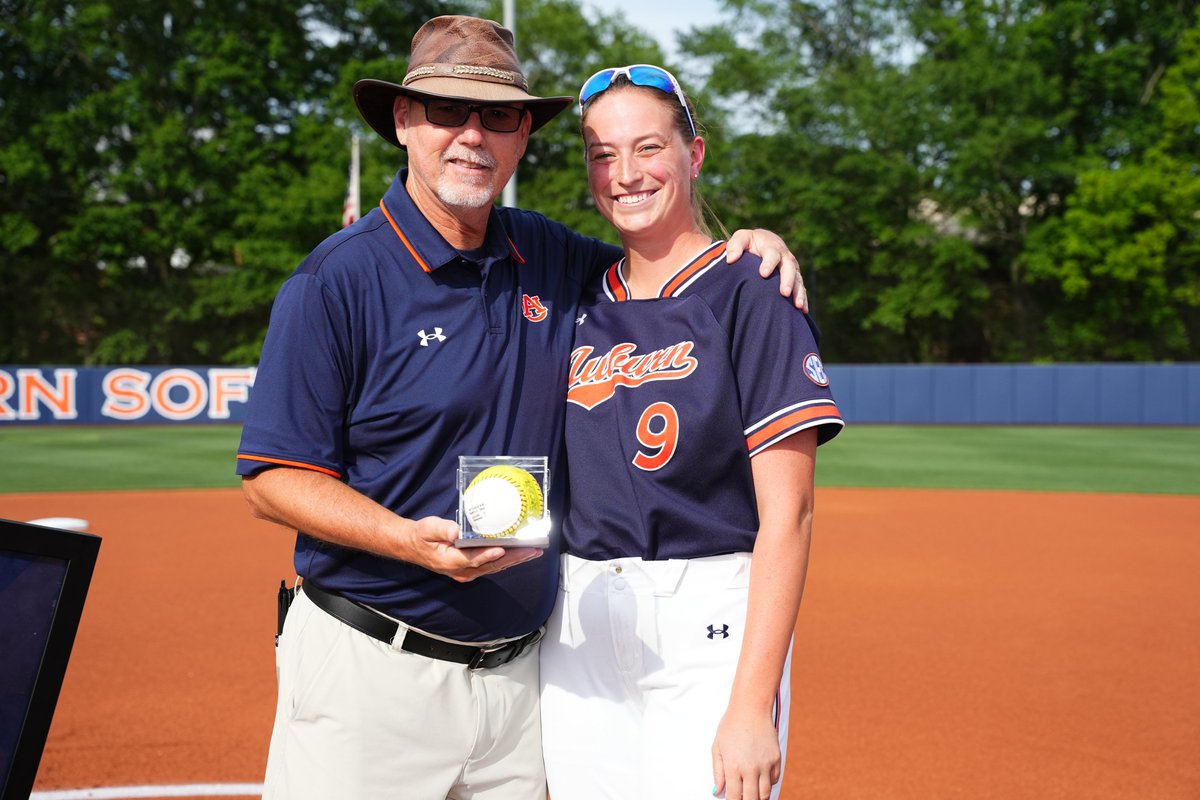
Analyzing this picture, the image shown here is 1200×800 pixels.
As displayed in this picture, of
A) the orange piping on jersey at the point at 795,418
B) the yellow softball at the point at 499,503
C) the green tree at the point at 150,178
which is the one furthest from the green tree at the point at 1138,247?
the yellow softball at the point at 499,503

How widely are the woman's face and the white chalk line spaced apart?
3.19 m

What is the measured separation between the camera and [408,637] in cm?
245

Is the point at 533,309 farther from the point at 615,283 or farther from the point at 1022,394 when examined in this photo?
the point at 1022,394

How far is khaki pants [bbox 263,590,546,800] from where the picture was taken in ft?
7.89

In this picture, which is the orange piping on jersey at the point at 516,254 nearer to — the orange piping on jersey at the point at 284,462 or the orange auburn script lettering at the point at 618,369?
the orange auburn script lettering at the point at 618,369

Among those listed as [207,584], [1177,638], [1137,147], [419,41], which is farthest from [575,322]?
[1137,147]

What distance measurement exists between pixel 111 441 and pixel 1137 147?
3185 centimetres

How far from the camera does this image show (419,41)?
2.69 meters

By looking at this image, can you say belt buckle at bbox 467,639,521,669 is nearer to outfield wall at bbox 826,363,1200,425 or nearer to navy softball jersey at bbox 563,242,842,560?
navy softball jersey at bbox 563,242,842,560

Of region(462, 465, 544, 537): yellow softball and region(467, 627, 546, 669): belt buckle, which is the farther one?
region(467, 627, 546, 669): belt buckle

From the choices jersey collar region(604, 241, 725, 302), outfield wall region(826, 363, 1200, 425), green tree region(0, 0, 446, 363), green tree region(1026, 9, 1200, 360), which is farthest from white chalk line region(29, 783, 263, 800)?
green tree region(1026, 9, 1200, 360)

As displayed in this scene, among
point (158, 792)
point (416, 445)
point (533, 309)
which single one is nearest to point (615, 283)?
point (533, 309)

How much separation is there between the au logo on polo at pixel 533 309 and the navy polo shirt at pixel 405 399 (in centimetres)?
6

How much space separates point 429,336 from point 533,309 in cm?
31
